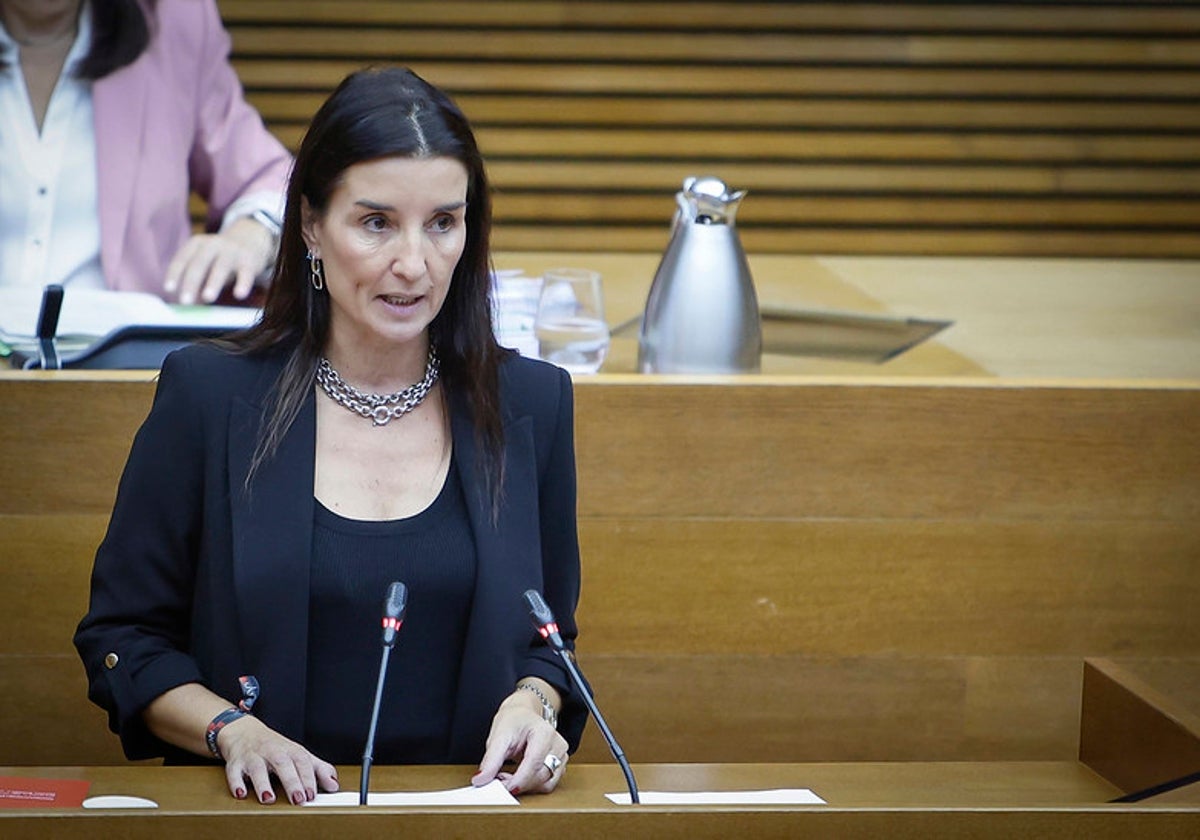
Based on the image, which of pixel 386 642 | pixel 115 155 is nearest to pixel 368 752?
pixel 386 642

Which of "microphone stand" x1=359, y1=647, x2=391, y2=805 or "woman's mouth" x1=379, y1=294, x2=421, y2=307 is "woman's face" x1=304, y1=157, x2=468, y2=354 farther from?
"microphone stand" x1=359, y1=647, x2=391, y2=805

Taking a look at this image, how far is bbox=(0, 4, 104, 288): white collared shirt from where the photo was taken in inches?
126

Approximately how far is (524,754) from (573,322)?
110cm

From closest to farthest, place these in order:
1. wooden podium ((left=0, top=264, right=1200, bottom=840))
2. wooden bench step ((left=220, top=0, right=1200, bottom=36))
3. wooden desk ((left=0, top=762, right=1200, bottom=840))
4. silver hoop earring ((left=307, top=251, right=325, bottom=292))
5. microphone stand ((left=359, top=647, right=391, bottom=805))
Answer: wooden desk ((left=0, top=762, right=1200, bottom=840)) → microphone stand ((left=359, top=647, right=391, bottom=805)) → silver hoop earring ((left=307, top=251, right=325, bottom=292)) → wooden podium ((left=0, top=264, right=1200, bottom=840)) → wooden bench step ((left=220, top=0, right=1200, bottom=36))

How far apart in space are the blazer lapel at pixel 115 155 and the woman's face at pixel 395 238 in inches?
54.1

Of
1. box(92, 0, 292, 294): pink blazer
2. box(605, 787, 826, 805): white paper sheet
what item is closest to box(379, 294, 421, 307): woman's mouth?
box(605, 787, 826, 805): white paper sheet

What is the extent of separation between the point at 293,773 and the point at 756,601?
3.95 feet

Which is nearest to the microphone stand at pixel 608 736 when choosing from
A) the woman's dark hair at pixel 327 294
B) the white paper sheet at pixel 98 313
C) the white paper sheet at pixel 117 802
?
the woman's dark hair at pixel 327 294

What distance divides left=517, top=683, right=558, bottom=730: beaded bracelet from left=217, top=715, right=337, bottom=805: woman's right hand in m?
0.28

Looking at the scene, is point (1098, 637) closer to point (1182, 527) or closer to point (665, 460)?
point (1182, 527)

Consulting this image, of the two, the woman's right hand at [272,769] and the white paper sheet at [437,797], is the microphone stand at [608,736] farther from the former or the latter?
the woman's right hand at [272,769]

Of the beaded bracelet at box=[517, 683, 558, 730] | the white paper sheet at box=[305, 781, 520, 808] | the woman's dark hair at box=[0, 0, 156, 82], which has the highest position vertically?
the woman's dark hair at box=[0, 0, 156, 82]

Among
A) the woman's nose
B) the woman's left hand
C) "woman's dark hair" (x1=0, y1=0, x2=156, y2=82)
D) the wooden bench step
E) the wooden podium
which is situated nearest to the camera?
the woman's left hand

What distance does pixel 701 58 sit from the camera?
18.1 ft
